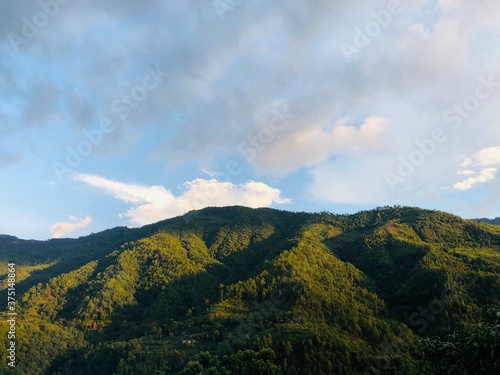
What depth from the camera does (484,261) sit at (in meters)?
144

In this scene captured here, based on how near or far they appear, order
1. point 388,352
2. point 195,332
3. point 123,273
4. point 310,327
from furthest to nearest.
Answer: point 123,273 → point 195,332 → point 310,327 → point 388,352

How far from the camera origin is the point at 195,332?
12925 centimetres

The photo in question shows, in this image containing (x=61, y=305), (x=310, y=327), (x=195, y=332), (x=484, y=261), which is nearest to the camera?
(x=310, y=327)

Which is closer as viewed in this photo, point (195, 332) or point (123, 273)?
point (195, 332)

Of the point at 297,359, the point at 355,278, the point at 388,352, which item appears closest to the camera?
the point at 297,359

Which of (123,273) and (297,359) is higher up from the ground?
(123,273)

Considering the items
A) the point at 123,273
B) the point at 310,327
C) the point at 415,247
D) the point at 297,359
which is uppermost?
the point at 415,247

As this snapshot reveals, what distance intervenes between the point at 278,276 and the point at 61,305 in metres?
116

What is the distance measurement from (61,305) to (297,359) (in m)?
140

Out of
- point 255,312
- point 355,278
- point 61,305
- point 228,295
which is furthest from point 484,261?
point 61,305

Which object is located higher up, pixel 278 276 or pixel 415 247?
pixel 415 247

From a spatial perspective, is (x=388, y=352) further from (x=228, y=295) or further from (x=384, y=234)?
(x=384, y=234)

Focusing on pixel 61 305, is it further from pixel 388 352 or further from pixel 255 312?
pixel 388 352

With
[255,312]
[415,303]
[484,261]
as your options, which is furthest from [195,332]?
[484,261]
